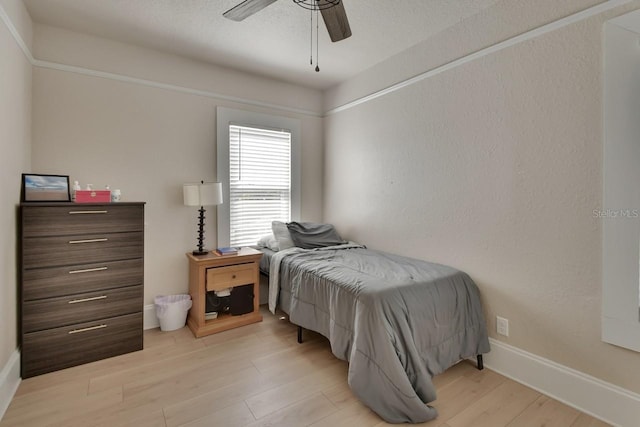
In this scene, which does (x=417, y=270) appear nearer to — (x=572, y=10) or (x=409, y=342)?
(x=409, y=342)

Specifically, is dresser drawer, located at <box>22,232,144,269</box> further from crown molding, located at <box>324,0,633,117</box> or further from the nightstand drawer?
crown molding, located at <box>324,0,633,117</box>

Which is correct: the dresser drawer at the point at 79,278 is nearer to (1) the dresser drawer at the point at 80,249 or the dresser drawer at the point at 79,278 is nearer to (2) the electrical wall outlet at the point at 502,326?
(1) the dresser drawer at the point at 80,249

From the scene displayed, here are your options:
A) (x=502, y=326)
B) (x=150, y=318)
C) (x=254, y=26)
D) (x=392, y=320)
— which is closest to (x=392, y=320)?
(x=392, y=320)

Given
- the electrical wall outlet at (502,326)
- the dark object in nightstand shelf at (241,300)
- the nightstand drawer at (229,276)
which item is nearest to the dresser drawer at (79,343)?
the nightstand drawer at (229,276)

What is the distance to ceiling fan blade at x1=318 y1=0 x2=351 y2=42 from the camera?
173 centimetres

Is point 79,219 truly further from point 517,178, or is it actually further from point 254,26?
point 517,178

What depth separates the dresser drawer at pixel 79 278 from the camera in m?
2.10

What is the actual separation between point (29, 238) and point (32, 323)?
592 mm

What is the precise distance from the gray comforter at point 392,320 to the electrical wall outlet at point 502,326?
0.38 ft

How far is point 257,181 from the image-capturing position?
3531 mm

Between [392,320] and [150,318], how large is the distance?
2.37 m

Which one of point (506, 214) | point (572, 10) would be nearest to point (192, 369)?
point (506, 214)

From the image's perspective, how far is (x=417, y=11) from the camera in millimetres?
2324

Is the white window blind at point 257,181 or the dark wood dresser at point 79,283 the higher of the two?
the white window blind at point 257,181
